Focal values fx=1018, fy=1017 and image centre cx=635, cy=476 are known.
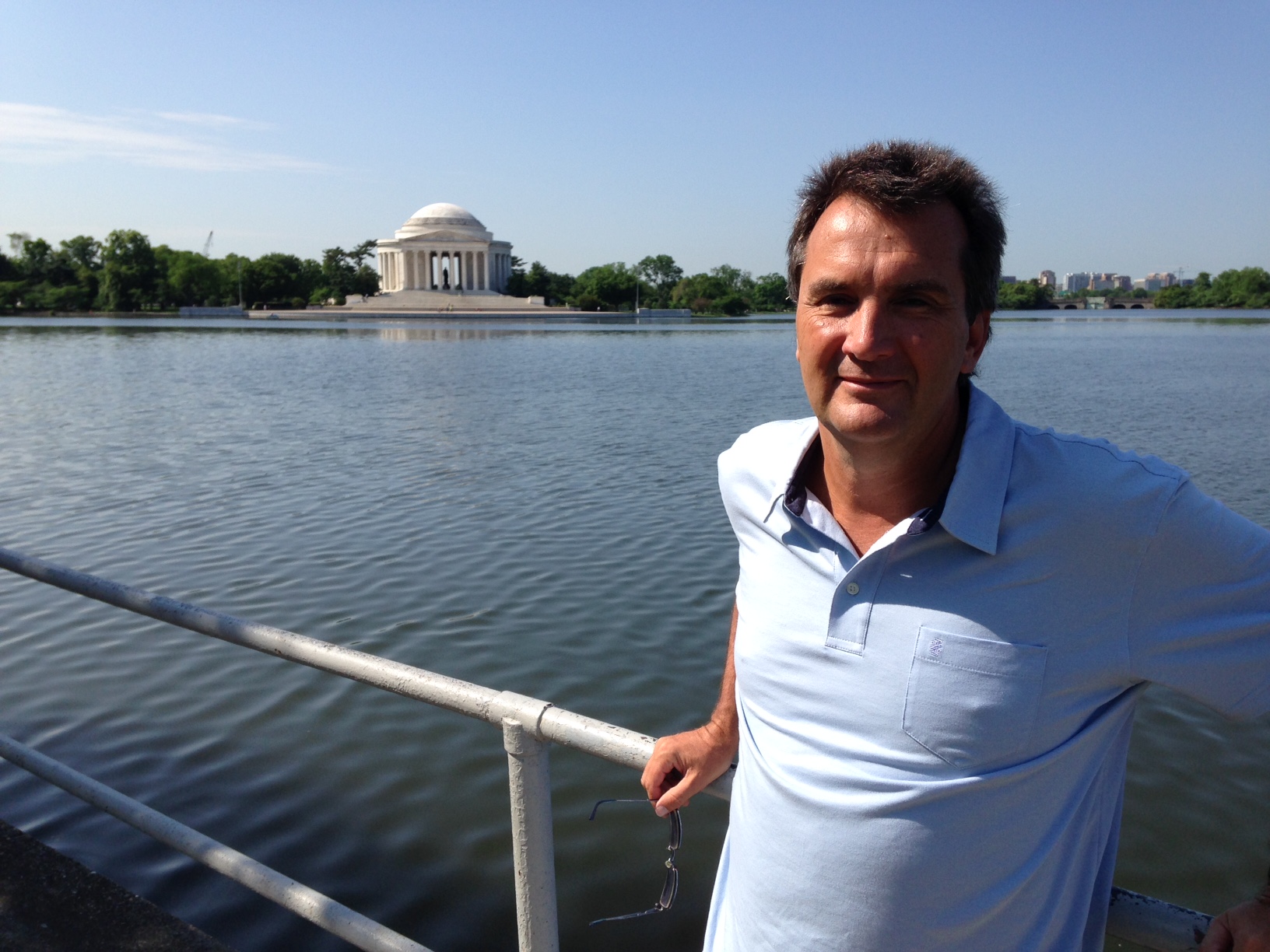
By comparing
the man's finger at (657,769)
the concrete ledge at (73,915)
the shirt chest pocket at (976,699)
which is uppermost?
the shirt chest pocket at (976,699)

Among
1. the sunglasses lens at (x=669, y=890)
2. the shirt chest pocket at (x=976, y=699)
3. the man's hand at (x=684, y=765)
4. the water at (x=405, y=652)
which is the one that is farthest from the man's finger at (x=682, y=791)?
the water at (x=405, y=652)

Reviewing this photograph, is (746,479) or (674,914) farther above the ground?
(746,479)

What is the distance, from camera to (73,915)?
11.2 ft

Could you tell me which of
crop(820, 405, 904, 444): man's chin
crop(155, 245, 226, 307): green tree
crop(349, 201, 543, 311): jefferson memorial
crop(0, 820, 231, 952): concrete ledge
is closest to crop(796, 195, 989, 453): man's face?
crop(820, 405, 904, 444): man's chin

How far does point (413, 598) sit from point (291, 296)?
135604 mm

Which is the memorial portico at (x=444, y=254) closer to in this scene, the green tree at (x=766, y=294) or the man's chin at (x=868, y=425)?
the green tree at (x=766, y=294)

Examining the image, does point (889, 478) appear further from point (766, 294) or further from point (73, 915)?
point (766, 294)

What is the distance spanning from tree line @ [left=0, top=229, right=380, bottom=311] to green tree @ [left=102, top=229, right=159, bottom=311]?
93 millimetres

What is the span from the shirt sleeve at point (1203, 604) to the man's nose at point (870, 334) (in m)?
0.55

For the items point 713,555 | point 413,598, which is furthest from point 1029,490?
point 713,555

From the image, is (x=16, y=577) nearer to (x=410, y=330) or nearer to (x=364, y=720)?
(x=364, y=720)

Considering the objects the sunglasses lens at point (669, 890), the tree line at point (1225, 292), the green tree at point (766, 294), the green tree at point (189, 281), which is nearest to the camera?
the sunglasses lens at point (669, 890)

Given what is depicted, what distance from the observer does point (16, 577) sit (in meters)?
10.8

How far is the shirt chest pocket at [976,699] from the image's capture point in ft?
5.40
